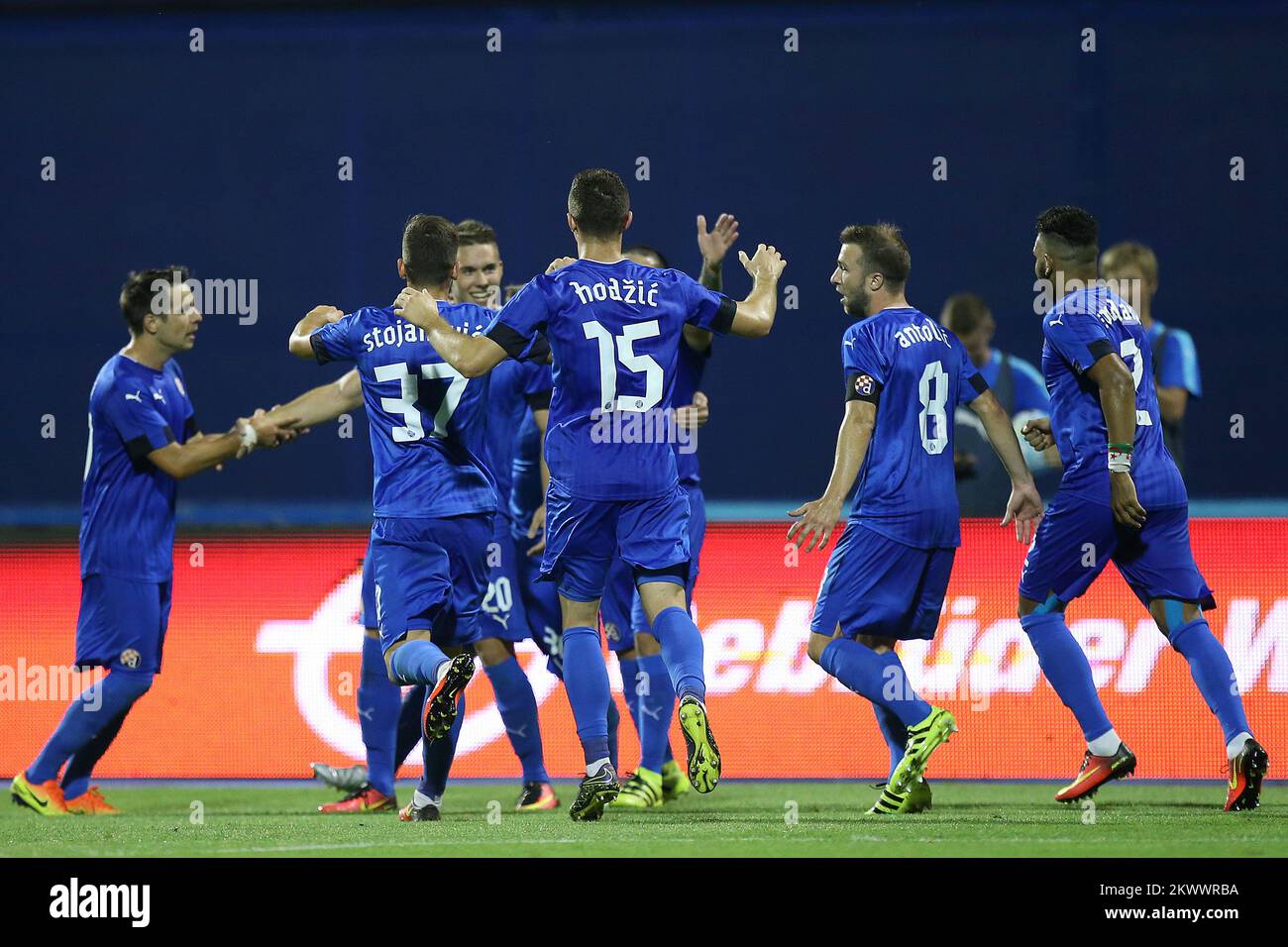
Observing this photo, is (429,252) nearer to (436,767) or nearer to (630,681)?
(436,767)

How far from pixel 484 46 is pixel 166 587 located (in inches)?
266

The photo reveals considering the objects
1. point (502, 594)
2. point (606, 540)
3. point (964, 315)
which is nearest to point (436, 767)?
point (502, 594)

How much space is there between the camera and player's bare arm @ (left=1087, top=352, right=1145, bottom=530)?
20.6 ft

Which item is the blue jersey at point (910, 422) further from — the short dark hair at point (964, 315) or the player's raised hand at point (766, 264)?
the short dark hair at point (964, 315)

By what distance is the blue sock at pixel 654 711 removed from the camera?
7043 millimetres

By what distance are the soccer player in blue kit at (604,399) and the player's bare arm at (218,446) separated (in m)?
1.29

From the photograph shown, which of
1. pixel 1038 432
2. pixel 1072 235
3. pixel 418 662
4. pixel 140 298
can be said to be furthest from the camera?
pixel 140 298

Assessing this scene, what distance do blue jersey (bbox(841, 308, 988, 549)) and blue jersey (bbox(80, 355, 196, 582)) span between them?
9.41ft

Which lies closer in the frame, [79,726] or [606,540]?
[606,540]

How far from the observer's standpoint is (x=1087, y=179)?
12.7 meters

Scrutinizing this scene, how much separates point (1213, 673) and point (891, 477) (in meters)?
1.32

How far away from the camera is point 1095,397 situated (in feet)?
21.2
